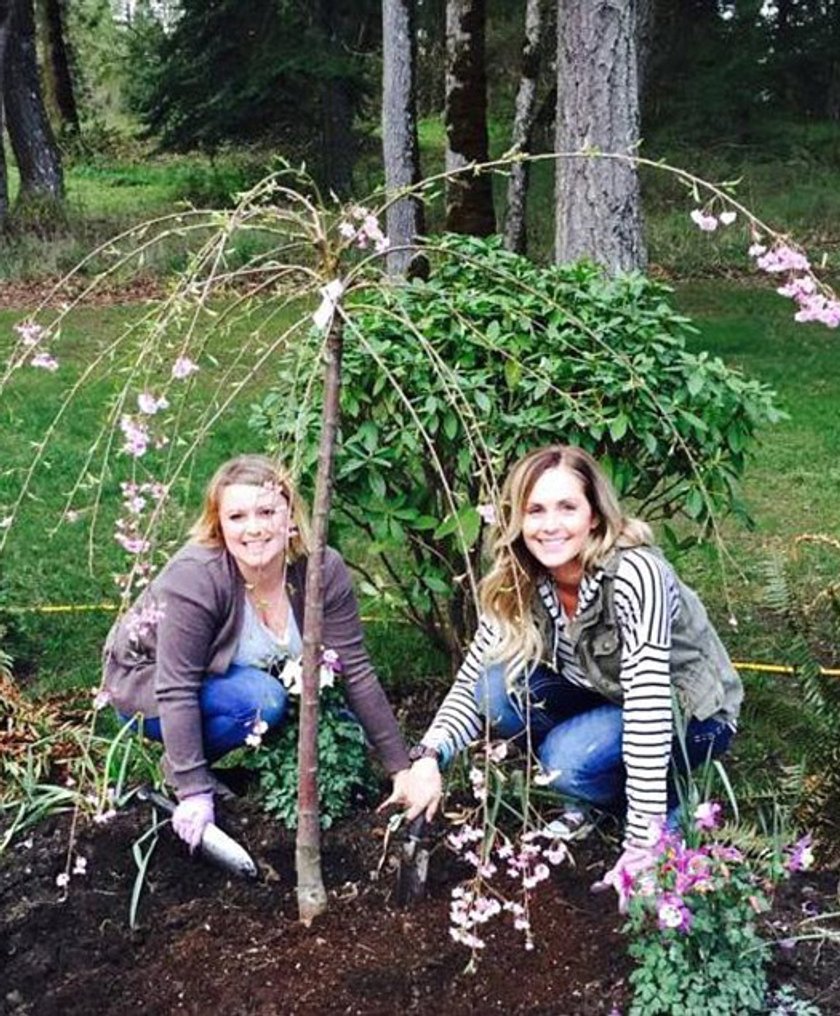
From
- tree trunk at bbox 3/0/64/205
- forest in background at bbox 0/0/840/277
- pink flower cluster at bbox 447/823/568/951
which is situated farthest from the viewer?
tree trunk at bbox 3/0/64/205

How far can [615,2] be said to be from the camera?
7.12 meters

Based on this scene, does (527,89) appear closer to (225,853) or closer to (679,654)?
(679,654)

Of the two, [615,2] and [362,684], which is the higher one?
[615,2]

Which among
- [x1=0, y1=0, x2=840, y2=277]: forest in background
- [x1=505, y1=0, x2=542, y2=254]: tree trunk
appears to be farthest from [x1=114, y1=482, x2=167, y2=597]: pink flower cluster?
[x1=0, y1=0, x2=840, y2=277]: forest in background

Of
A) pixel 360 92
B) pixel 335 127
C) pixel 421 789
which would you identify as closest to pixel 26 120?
pixel 335 127

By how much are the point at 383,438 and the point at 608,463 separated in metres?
0.57

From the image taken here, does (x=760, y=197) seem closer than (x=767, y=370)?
No

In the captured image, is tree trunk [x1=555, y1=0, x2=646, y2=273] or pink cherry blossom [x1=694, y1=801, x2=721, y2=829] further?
tree trunk [x1=555, y1=0, x2=646, y2=273]

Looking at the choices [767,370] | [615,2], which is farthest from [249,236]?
[615,2]

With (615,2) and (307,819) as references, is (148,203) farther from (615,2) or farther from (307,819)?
(307,819)

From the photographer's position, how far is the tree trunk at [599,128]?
283 inches

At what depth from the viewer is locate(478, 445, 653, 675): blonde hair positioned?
2781 mm

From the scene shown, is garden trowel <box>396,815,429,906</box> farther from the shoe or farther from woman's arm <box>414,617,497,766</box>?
the shoe

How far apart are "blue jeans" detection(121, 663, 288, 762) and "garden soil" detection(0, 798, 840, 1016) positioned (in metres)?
0.24
